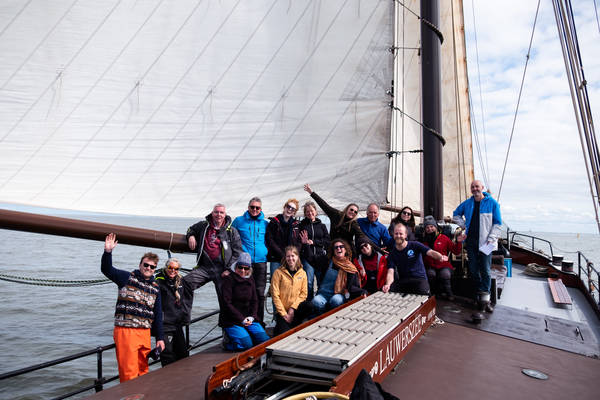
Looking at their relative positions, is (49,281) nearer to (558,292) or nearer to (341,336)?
(341,336)

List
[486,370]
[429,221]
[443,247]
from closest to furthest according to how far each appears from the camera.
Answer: [486,370] → [443,247] → [429,221]

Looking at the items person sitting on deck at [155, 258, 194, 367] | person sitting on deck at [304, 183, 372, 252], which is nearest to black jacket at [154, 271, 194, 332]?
person sitting on deck at [155, 258, 194, 367]

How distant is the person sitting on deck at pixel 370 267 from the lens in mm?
5238

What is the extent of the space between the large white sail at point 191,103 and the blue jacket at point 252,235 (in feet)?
1.27

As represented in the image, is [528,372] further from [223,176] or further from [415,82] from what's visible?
→ [415,82]

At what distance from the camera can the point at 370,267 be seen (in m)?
5.35

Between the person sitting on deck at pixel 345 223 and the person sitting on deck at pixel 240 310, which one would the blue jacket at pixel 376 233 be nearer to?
Result: the person sitting on deck at pixel 345 223

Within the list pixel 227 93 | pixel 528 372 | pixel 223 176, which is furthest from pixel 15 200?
pixel 528 372

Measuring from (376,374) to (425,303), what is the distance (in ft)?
5.16

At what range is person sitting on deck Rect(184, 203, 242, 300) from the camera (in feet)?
14.9

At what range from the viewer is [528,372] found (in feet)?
11.0

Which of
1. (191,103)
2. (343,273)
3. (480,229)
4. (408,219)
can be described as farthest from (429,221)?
(191,103)

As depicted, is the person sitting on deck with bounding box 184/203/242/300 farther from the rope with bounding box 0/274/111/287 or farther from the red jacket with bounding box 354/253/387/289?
the red jacket with bounding box 354/253/387/289

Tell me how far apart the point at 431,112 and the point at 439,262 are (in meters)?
2.44
